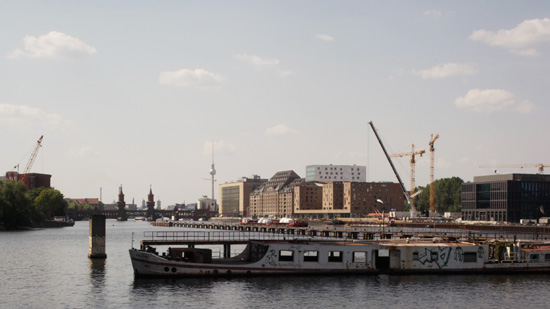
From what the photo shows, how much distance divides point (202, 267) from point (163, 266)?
4480 millimetres

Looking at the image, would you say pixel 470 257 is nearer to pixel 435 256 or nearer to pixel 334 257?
pixel 435 256

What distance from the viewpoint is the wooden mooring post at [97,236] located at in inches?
3821

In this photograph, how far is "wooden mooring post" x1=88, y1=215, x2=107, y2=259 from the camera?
97.1m

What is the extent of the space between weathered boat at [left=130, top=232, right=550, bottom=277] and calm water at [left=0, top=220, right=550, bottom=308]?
1.25 m

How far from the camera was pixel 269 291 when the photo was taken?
6956cm

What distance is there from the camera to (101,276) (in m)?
83.2

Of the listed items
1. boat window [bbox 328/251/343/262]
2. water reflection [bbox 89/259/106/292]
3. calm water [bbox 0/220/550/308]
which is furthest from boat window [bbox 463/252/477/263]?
water reflection [bbox 89/259/106/292]

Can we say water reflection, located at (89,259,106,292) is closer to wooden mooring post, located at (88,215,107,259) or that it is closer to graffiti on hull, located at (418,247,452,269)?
wooden mooring post, located at (88,215,107,259)

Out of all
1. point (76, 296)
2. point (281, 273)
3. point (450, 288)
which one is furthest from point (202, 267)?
point (450, 288)

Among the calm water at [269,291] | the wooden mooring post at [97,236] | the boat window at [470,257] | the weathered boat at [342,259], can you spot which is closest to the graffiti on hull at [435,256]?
the weathered boat at [342,259]

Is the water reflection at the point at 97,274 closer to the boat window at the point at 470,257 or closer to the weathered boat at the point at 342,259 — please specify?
the weathered boat at the point at 342,259

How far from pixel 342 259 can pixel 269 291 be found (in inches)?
543

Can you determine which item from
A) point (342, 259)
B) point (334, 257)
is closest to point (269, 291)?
point (334, 257)

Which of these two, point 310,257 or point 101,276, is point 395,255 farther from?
point 101,276
